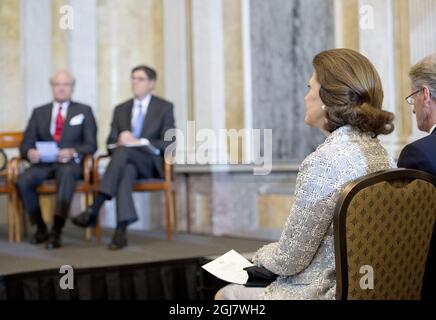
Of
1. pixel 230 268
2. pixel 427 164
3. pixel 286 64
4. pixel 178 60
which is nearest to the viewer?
pixel 427 164

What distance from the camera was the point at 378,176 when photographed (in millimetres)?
1772

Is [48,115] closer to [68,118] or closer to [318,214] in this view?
[68,118]

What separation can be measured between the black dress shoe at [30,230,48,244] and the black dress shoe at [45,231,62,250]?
23 cm

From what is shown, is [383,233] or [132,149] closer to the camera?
[383,233]

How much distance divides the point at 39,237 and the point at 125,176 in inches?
32.3

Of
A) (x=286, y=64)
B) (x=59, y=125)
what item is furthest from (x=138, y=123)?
(x=286, y=64)

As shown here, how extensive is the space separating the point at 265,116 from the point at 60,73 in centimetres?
176

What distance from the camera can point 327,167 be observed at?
1.88m

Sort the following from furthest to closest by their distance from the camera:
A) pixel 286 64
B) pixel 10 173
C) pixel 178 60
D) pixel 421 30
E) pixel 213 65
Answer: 1. pixel 178 60
2. pixel 213 65
3. pixel 286 64
4. pixel 10 173
5. pixel 421 30

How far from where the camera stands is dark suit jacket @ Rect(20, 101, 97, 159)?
5422mm

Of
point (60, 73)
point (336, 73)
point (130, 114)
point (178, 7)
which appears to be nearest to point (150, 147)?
point (130, 114)

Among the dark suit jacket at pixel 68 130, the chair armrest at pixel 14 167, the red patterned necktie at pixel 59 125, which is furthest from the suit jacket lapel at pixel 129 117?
the chair armrest at pixel 14 167

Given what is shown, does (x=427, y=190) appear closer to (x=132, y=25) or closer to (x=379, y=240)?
(x=379, y=240)

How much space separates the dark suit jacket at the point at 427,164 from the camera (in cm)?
202
